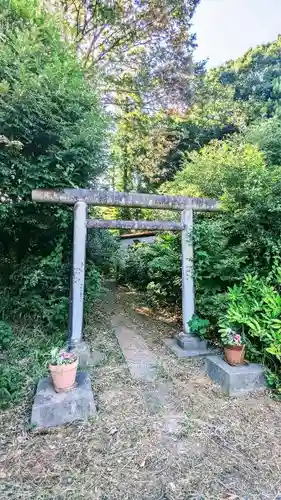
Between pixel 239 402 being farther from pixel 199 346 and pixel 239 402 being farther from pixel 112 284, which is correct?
pixel 112 284

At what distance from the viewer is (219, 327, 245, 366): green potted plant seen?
8.57 feet

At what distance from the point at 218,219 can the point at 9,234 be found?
303cm

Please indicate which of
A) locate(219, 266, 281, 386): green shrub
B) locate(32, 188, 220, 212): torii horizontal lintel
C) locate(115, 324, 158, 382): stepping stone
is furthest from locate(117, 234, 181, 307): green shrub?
locate(219, 266, 281, 386): green shrub

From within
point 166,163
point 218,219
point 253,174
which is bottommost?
point 218,219

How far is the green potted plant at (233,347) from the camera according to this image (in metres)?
2.61

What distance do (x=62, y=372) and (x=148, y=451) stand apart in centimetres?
86

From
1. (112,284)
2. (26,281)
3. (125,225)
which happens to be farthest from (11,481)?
(112,284)

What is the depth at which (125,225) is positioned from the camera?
11.5 ft

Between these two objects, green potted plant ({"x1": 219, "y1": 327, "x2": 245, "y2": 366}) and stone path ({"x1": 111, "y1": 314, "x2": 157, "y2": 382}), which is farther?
stone path ({"x1": 111, "y1": 314, "x2": 157, "y2": 382})

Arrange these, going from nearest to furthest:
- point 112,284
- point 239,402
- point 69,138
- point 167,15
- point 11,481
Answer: point 11,481, point 239,402, point 69,138, point 167,15, point 112,284

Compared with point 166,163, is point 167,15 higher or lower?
higher

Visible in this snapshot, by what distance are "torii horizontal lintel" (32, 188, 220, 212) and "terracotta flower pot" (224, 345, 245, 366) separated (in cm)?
183

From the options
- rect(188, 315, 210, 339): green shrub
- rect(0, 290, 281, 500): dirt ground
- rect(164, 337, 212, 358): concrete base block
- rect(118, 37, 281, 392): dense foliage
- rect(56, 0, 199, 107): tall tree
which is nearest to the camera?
rect(0, 290, 281, 500): dirt ground

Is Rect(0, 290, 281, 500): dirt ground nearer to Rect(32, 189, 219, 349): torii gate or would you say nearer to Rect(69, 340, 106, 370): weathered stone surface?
Rect(69, 340, 106, 370): weathered stone surface
